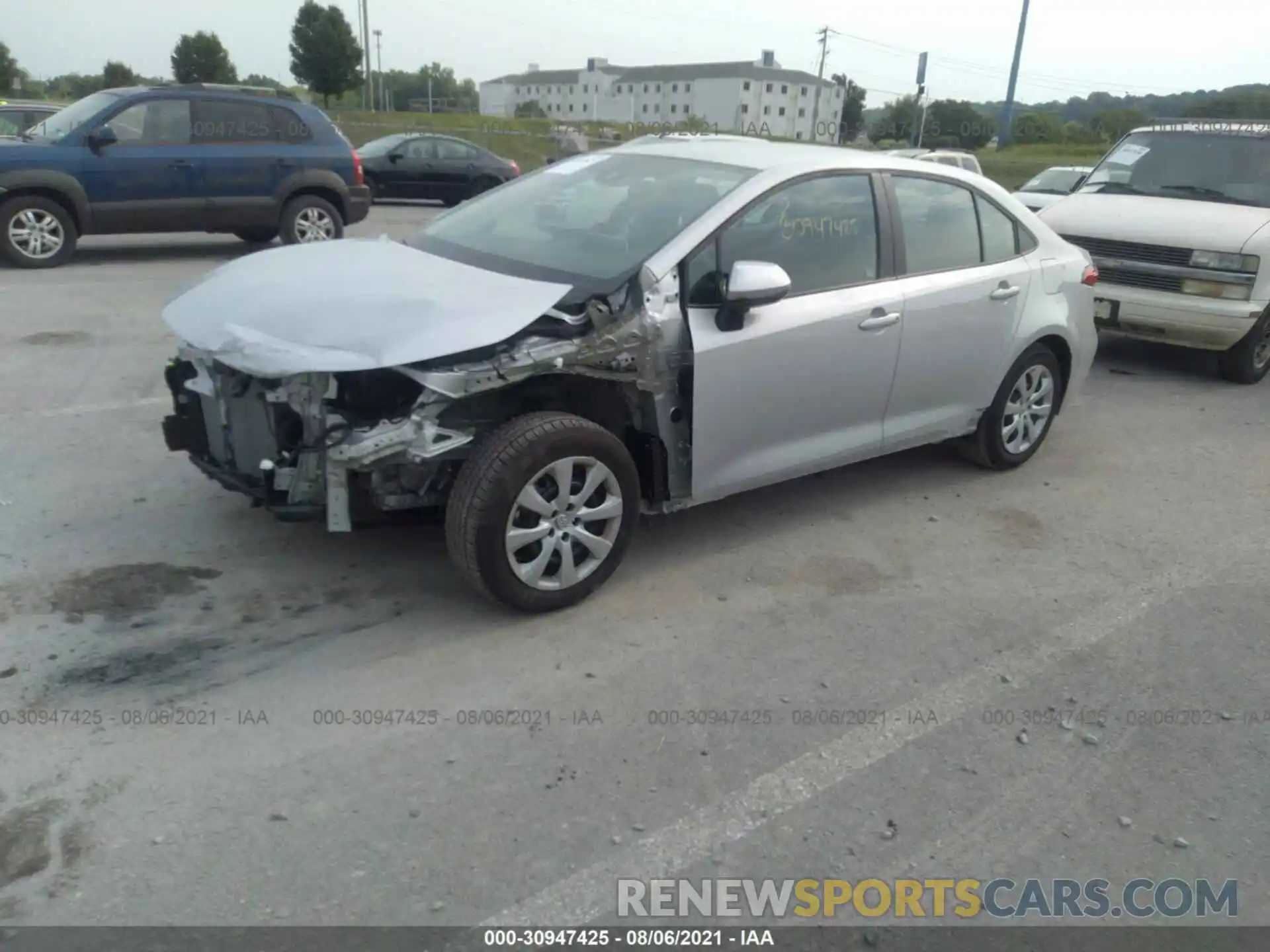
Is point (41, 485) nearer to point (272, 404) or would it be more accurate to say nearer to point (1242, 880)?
point (272, 404)

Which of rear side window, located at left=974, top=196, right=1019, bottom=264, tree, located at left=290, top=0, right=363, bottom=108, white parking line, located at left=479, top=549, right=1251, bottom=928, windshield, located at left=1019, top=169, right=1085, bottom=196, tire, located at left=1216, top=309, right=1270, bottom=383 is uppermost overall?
tree, located at left=290, top=0, right=363, bottom=108

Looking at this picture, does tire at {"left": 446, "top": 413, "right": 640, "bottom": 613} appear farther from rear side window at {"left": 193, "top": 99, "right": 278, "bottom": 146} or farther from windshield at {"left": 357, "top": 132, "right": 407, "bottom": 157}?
windshield at {"left": 357, "top": 132, "right": 407, "bottom": 157}

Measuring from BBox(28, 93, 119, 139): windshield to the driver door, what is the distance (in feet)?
28.6

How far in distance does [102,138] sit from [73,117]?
51cm

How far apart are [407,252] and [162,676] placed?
2.11m

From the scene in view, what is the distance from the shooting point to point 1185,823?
3.07 metres

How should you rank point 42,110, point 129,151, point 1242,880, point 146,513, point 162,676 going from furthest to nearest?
point 42,110, point 129,151, point 146,513, point 162,676, point 1242,880

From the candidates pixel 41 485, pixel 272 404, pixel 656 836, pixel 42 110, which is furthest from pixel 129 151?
pixel 656 836

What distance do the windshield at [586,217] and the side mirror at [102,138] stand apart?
6861mm

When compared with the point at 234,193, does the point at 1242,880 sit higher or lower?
lower

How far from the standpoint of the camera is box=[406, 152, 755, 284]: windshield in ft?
14.1

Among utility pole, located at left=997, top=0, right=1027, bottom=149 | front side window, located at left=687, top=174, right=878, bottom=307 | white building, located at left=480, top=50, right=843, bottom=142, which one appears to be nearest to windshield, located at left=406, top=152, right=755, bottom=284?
front side window, located at left=687, top=174, right=878, bottom=307

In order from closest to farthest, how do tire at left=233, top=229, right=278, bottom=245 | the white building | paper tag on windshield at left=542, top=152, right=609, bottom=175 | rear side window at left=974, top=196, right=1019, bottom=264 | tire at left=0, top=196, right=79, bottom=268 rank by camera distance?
paper tag on windshield at left=542, top=152, right=609, bottom=175 → rear side window at left=974, top=196, right=1019, bottom=264 → tire at left=0, top=196, right=79, bottom=268 → tire at left=233, top=229, right=278, bottom=245 → the white building

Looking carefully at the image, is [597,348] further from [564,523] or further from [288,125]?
[288,125]
